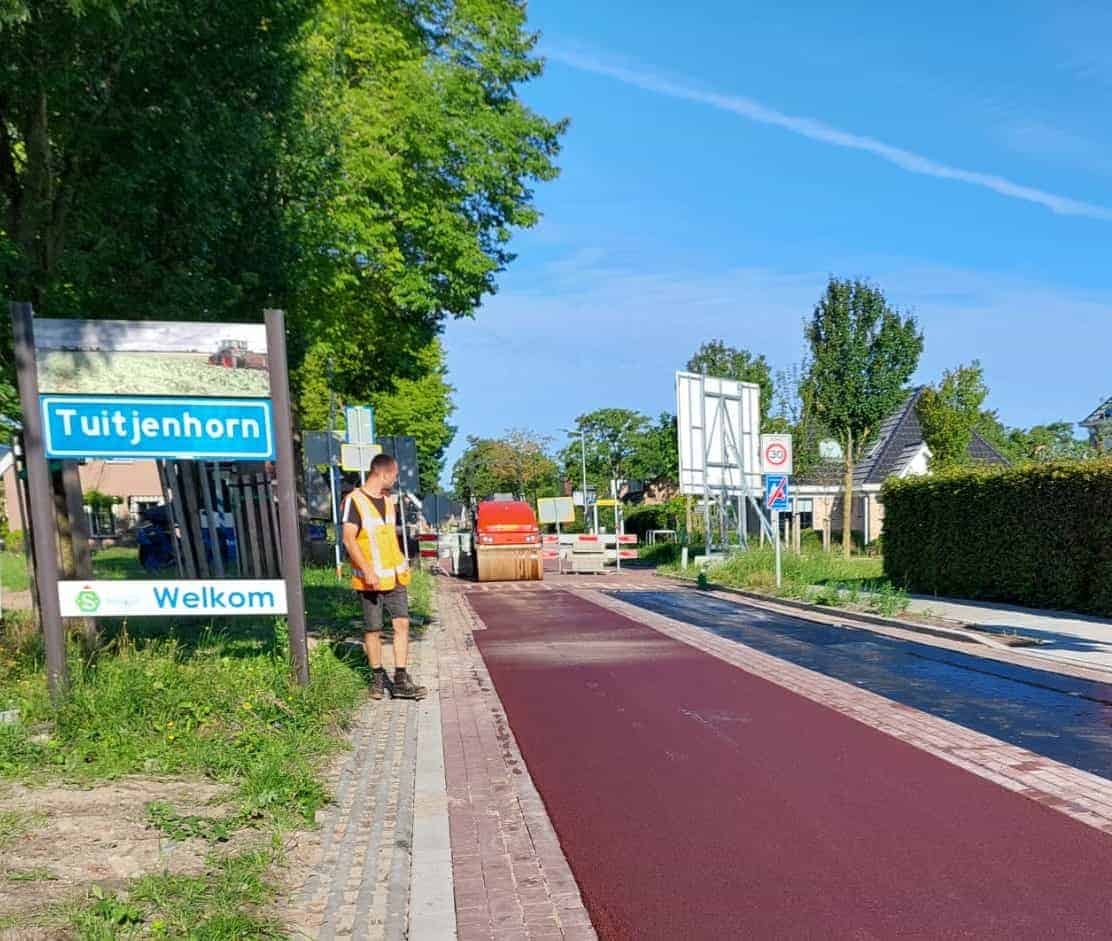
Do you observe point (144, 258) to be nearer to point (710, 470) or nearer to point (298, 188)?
point (298, 188)

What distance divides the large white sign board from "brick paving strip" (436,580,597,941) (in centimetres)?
1937

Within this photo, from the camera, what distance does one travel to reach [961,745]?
614 cm

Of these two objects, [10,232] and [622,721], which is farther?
[10,232]

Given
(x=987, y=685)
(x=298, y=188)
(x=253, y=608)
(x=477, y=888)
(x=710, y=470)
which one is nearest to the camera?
(x=477, y=888)

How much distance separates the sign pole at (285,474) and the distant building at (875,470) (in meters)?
34.3

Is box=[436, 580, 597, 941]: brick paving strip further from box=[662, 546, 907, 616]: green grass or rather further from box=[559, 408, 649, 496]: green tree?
box=[559, 408, 649, 496]: green tree

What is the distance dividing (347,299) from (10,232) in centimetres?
893

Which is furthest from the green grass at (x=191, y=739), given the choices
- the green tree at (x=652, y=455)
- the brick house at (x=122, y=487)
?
the green tree at (x=652, y=455)

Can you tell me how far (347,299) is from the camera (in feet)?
56.1

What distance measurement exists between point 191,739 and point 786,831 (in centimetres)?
345

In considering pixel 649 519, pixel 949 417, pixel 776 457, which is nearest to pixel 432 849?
pixel 776 457

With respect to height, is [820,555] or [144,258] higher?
[144,258]

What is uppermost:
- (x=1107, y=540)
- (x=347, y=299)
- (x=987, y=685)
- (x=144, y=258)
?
(x=347, y=299)

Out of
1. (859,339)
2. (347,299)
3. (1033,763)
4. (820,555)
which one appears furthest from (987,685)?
(859,339)
